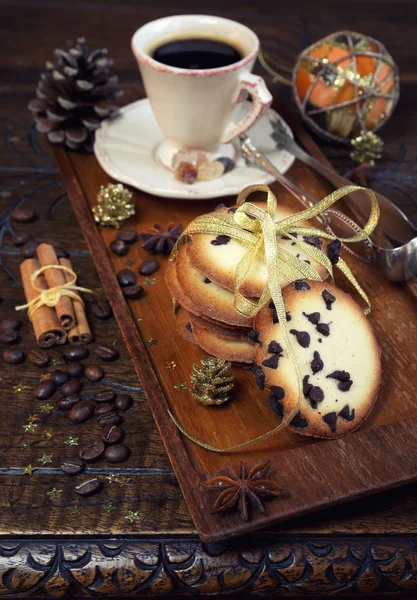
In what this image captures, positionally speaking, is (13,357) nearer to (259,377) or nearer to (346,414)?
(259,377)

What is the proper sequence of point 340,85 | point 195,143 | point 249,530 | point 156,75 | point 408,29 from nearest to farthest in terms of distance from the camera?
point 249,530, point 156,75, point 195,143, point 340,85, point 408,29

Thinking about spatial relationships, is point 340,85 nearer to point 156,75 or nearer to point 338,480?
point 156,75

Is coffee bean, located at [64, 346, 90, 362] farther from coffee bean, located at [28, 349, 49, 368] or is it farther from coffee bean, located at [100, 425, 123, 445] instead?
coffee bean, located at [100, 425, 123, 445]

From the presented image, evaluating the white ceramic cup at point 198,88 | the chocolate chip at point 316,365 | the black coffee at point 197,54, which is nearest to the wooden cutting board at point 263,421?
the chocolate chip at point 316,365

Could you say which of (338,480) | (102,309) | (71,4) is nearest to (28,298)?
(102,309)

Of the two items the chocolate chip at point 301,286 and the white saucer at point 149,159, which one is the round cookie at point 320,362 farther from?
the white saucer at point 149,159

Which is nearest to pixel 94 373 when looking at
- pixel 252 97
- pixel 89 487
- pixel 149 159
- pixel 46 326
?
pixel 46 326

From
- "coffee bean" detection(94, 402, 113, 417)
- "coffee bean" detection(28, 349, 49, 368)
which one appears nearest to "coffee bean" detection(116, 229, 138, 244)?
"coffee bean" detection(28, 349, 49, 368)
